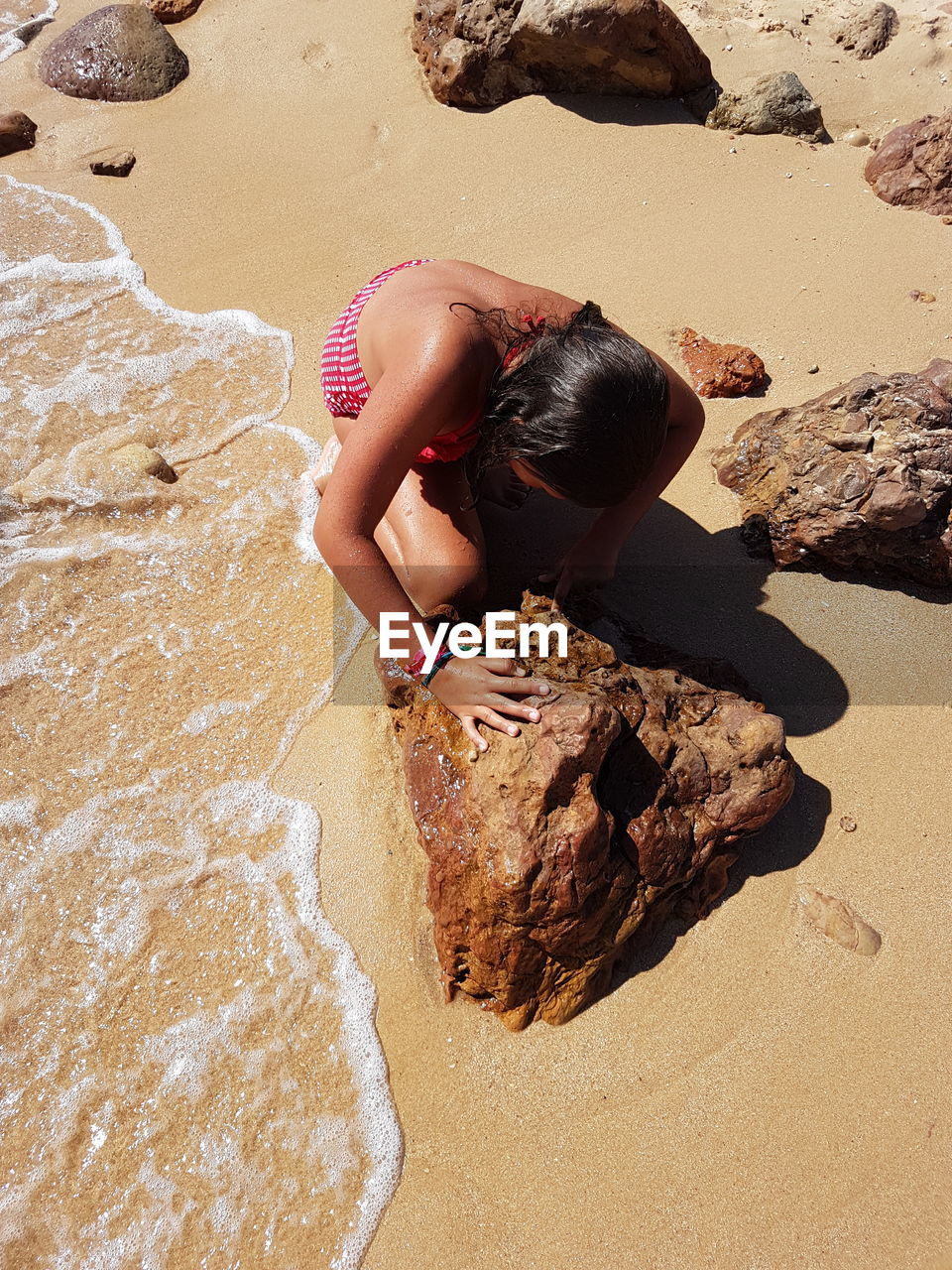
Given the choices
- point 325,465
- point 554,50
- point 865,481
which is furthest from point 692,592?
point 554,50

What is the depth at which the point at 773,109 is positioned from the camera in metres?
4.40

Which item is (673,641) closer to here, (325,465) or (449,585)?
(449,585)

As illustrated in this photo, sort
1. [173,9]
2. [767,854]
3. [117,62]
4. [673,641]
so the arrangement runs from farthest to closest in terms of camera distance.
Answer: [173,9] < [117,62] < [673,641] < [767,854]

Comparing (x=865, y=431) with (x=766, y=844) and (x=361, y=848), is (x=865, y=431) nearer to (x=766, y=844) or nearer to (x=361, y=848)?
(x=766, y=844)

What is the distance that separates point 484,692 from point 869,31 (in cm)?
509

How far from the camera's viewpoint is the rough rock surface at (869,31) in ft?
15.6

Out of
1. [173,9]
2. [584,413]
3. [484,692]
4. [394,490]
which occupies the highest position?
[173,9]

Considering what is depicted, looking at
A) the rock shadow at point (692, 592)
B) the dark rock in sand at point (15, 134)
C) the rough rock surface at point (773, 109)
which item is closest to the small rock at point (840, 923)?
the rock shadow at point (692, 592)

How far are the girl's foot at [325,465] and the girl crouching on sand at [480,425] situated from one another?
17.5 inches

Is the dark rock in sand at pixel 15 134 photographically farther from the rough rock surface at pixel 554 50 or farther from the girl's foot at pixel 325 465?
the girl's foot at pixel 325 465

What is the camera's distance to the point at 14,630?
281cm

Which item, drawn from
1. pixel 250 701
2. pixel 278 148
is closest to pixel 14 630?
pixel 250 701

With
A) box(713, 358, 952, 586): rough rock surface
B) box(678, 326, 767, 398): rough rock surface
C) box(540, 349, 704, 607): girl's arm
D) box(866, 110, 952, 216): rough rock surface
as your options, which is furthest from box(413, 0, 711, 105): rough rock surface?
box(540, 349, 704, 607): girl's arm

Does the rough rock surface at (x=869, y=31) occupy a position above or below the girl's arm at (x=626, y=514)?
above
